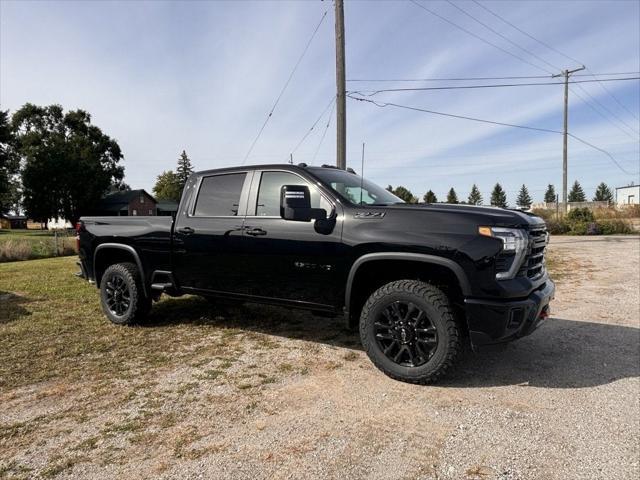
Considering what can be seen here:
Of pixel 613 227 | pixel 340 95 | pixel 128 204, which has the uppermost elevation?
pixel 340 95

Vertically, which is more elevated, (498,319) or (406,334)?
(498,319)

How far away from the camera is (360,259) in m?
3.89

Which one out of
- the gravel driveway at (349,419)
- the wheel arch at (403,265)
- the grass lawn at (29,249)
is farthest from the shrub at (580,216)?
the grass lawn at (29,249)

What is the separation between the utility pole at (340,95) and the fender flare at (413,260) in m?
7.54

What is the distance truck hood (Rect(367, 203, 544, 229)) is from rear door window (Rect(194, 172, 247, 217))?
1718 mm

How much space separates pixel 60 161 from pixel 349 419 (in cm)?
5889

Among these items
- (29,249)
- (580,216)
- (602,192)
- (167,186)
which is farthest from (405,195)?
(602,192)

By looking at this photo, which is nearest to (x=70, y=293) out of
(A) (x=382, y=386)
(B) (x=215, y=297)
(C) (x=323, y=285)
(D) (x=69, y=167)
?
(B) (x=215, y=297)

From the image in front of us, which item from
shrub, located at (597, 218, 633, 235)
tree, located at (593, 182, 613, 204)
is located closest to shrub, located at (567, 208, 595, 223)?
shrub, located at (597, 218, 633, 235)

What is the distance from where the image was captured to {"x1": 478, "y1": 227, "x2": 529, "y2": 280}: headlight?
346 centimetres

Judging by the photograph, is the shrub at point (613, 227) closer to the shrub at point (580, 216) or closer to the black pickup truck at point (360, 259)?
the shrub at point (580, 216)

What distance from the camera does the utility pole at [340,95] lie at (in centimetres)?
1120

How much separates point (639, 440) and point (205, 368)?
3450 millimetres

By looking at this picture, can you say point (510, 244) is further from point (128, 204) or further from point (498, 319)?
point (128, 204)
